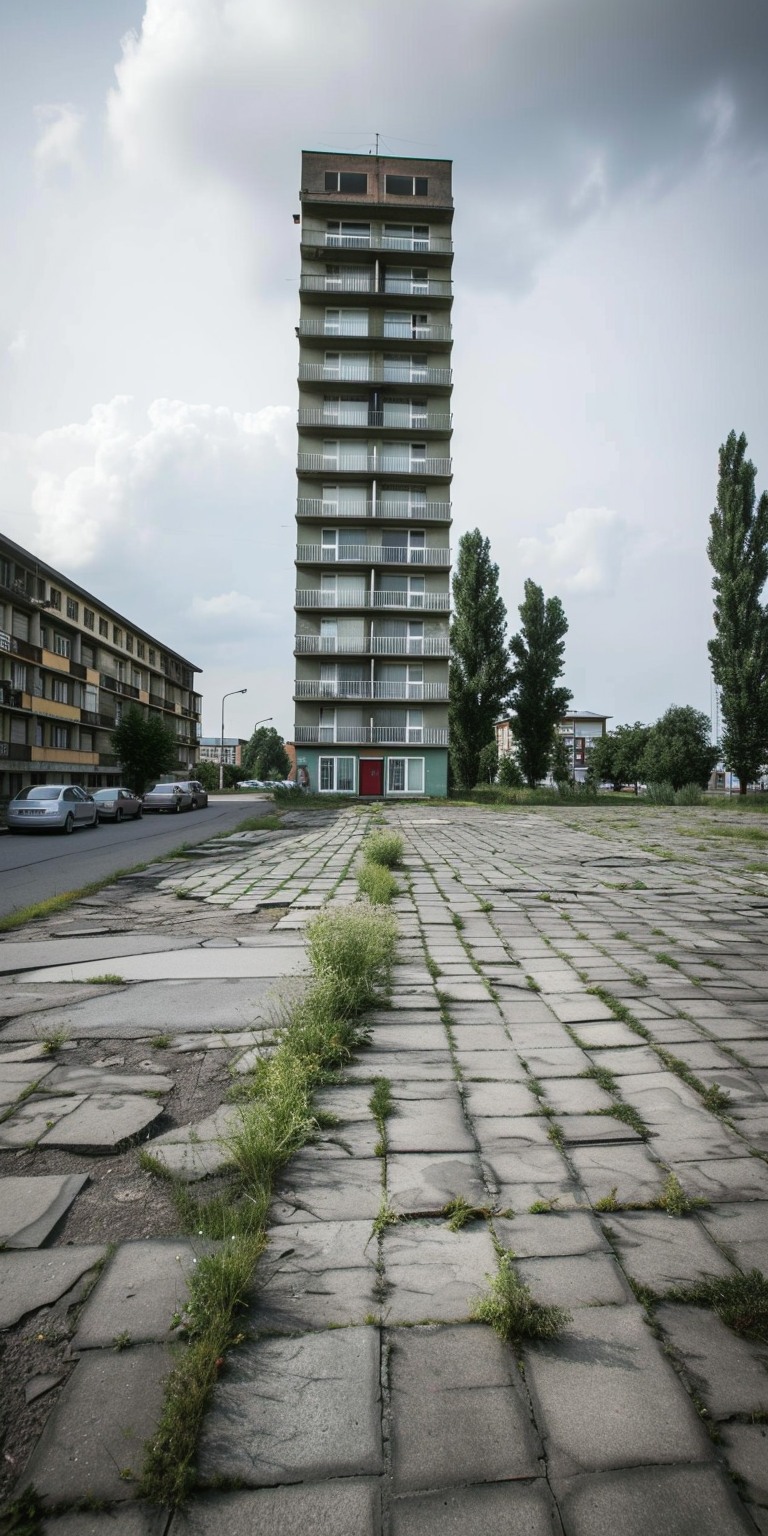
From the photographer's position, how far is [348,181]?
1442 inches

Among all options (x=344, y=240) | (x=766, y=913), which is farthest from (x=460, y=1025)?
(x=344, y=240)

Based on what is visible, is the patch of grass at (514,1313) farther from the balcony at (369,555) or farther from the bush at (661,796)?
the balcony at (369,555)

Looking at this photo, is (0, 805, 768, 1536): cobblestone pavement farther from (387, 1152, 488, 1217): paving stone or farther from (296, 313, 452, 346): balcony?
(296, 313, 452, 346): balcony

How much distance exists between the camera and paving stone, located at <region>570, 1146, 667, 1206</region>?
2.45 meters

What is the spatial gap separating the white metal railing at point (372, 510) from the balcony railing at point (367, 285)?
31.8 feet

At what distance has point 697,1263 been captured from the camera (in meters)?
2.11

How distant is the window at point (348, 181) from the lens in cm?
3653

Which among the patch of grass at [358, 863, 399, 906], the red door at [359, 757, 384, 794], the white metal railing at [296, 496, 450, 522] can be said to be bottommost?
the patch of grass at [358, 863, 399, 906]

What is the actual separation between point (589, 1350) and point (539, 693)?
3853 cm

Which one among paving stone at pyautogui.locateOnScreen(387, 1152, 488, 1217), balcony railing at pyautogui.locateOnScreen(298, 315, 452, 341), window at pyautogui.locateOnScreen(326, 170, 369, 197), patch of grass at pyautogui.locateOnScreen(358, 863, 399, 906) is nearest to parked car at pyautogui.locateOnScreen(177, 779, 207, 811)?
balcony railing at pyautogui.locateOnScreen(298, 315, 452, 341)

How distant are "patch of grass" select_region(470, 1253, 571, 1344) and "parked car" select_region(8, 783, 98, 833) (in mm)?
21568

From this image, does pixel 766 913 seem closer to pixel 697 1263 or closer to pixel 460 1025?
pixel 460 1025

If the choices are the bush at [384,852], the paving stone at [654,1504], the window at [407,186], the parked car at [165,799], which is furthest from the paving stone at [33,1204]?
the window at [407,186]

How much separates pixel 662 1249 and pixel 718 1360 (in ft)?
1.34
